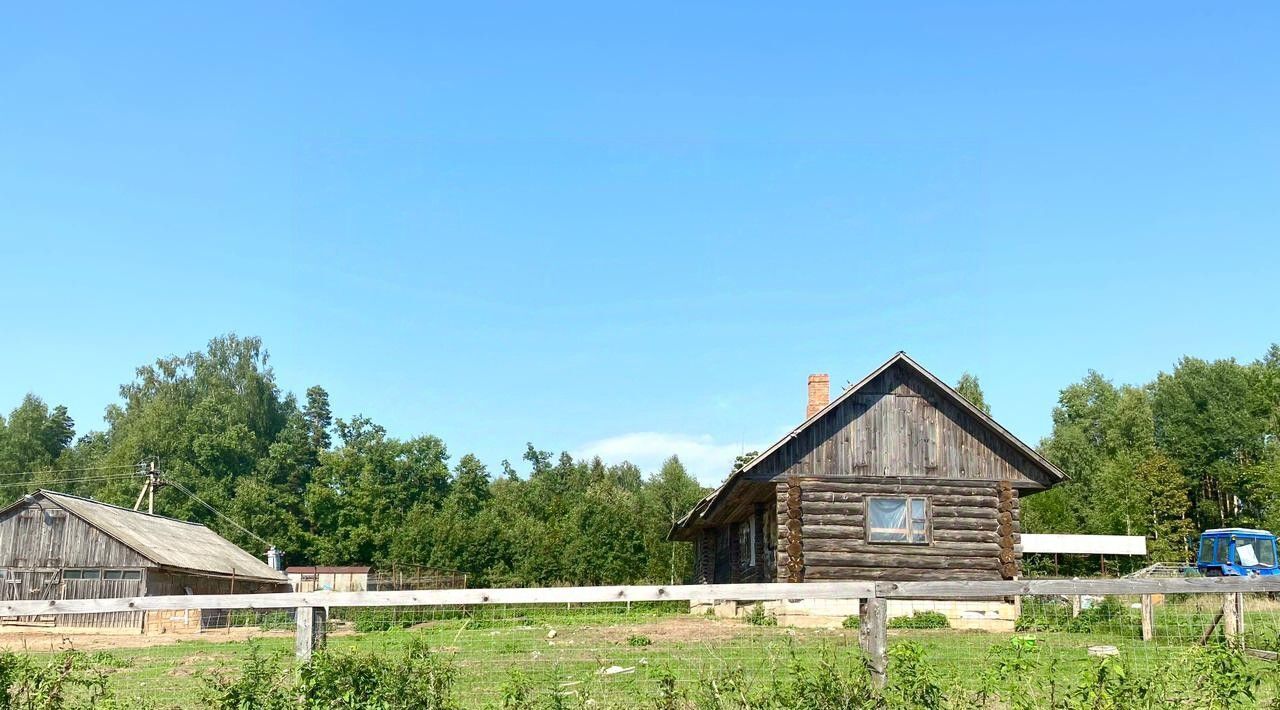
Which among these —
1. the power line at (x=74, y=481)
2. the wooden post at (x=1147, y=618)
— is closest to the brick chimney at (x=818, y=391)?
the wooden post at (x=1147, y=618)

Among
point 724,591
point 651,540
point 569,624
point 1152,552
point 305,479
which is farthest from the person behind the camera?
point 305,479

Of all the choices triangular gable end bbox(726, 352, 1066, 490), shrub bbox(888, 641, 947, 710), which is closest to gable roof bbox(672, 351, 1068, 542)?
triangular gable end bbox(726, 352, 1066, 490)

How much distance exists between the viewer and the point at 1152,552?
58812mm

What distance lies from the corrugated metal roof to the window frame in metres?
25.9

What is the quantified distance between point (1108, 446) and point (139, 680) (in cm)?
7147

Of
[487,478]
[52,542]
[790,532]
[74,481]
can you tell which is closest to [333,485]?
[487,478]

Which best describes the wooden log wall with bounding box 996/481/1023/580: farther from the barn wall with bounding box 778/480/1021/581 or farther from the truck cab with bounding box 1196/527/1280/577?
the truck cab with bounding box 1196/527/1280/577

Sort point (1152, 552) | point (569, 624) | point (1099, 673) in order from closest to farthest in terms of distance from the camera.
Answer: point (1099, 673), point (569, 624), point (1152, 552)

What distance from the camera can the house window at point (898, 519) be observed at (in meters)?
25.4

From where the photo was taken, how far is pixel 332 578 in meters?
48.0

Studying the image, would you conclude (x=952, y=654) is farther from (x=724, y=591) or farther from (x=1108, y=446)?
(x=1108, y=446)

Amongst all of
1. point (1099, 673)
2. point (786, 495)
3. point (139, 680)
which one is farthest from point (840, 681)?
point (786, 495)

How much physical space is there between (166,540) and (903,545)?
31.1 m

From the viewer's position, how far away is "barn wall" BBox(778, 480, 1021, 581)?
25141 mm
